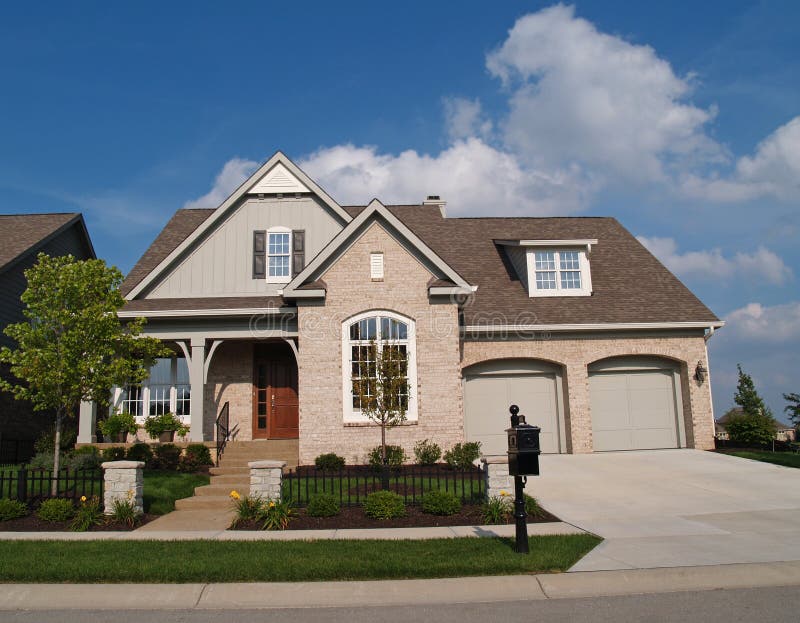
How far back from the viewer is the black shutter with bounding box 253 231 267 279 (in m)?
19.5

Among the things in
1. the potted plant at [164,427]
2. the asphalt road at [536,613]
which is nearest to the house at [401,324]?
the potted plant at [164,427]

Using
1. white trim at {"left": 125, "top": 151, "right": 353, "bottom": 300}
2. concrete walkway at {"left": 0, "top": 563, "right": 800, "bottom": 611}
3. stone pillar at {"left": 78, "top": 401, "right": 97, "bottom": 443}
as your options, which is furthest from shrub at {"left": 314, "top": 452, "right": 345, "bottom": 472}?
concrete walkway at {"left": 0, "top": 563, "right": 800, "bottom": 611}

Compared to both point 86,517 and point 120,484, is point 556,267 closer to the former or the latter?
point 120,484

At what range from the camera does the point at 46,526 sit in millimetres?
10875

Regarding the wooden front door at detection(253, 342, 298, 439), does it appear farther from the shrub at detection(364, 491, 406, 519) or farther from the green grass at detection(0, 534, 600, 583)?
the green grass at detection(0, 534, 600, 583)

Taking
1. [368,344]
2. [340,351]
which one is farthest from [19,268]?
[368,344]

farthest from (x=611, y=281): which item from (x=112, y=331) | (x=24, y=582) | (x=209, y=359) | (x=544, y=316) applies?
(x=24, y=582)

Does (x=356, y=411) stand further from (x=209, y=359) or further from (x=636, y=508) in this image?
(x=636, y=508)

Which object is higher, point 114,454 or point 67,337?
point 67,337

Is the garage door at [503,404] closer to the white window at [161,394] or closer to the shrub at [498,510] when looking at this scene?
the shrub at [498,510]

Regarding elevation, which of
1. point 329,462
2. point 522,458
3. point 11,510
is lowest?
point 11,510

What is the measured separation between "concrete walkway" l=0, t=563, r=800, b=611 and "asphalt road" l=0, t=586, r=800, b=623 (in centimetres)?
16

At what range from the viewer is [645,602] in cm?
676

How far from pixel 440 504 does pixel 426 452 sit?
197 inches
